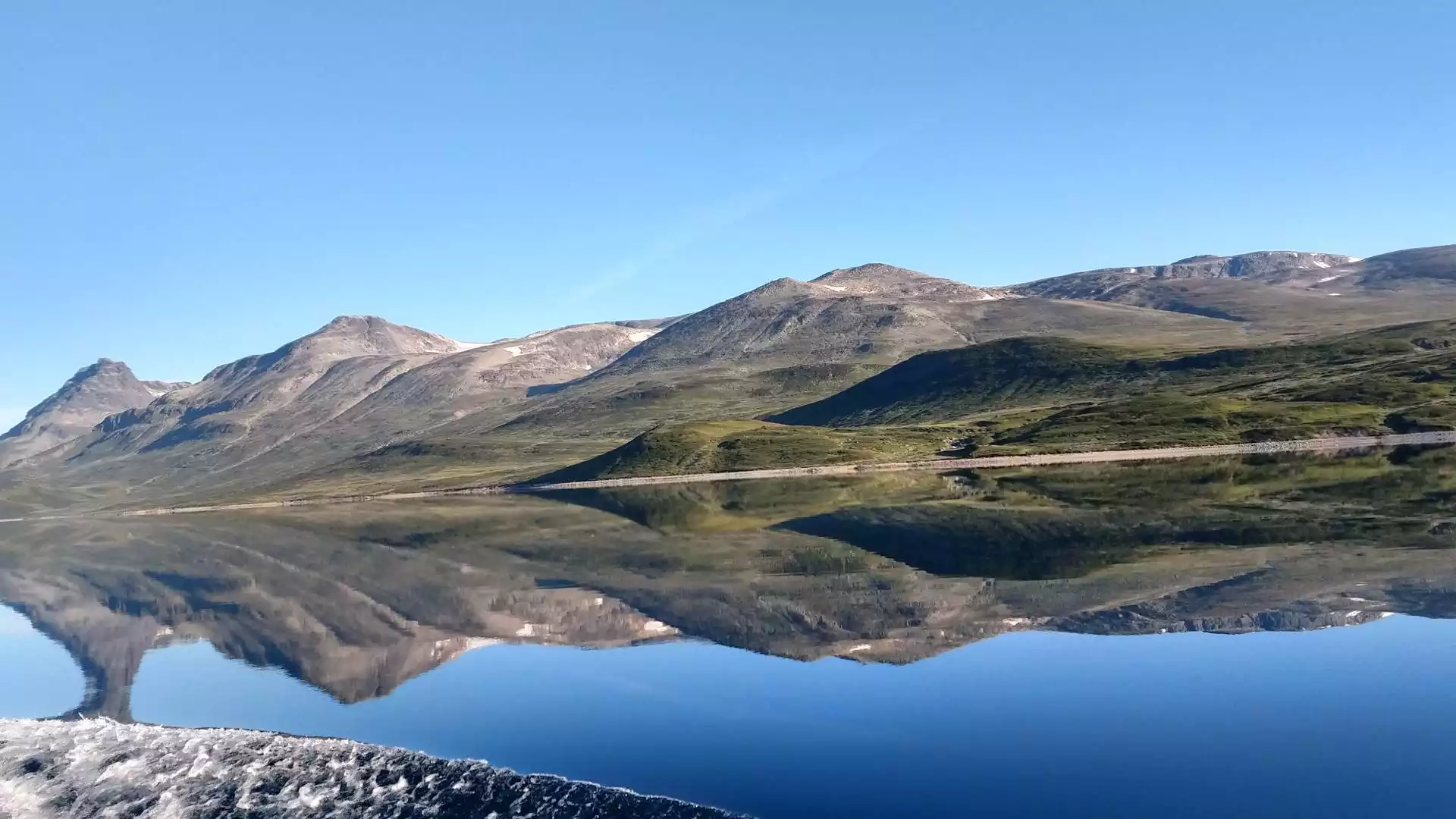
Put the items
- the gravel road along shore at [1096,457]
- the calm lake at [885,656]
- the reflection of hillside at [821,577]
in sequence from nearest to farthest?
1. the calm lake at [885,656]
2. the reflection of hillside at [821,577]
3. the gravel road along shore at [1096,457]

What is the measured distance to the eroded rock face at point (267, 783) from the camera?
23891 millimetres

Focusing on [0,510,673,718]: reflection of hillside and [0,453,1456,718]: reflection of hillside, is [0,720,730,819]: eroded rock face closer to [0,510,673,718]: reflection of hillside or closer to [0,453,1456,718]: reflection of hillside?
[0,510,673,718]: reflection of hillside

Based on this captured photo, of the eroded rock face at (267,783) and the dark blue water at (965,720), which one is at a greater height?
the eroded rock face at (267,783)

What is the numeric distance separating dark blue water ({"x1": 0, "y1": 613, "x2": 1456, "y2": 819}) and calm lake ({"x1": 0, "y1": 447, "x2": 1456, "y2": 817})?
0.14 metres

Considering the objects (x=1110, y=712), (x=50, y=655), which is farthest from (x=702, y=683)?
(x=50, y=655)

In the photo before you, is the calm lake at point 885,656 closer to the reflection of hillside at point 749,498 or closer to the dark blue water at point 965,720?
the dark blue water at point 965,720

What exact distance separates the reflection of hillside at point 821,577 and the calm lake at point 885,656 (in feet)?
1.27

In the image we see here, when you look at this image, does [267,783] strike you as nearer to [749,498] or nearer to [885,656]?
[885,656]

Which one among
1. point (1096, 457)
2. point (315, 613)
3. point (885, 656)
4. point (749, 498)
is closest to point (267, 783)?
point (885, 656)

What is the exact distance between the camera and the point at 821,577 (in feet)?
193

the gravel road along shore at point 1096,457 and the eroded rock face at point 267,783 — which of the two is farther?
the gravel road along shore at point 1096,457

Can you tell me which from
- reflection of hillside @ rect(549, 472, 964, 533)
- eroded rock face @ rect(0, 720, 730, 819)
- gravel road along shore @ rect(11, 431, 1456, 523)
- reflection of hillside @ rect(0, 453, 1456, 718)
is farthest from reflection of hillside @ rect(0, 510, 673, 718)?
gravel road along shore @ rect(11, 431, 1456, 523)

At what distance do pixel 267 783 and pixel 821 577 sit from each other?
37.4 meters

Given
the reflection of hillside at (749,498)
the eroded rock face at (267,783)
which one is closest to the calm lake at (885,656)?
the eroded rock face at (267,783)
